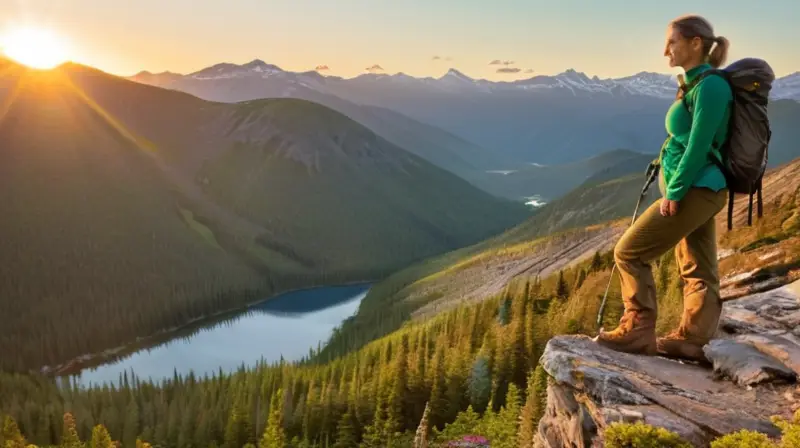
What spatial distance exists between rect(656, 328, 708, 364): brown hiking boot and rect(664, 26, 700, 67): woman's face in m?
6.15

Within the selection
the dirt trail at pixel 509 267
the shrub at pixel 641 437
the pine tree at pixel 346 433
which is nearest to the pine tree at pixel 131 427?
the pine tree at pixel 346 433

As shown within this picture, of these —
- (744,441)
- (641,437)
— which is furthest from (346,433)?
(744,441)

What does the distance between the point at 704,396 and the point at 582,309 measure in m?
23.9

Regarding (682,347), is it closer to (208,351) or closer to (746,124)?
(746,124)

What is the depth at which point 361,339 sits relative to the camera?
141 m

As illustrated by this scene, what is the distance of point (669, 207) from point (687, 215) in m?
0.44

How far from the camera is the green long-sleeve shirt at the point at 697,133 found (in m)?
10.6

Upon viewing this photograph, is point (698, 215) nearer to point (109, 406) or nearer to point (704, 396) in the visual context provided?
point (704, 396)

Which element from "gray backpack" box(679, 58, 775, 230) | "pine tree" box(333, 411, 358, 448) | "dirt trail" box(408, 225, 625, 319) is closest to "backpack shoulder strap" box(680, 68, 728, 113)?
"gray backpack" box(679, 58, 775, 230)

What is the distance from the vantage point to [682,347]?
41.9 feet

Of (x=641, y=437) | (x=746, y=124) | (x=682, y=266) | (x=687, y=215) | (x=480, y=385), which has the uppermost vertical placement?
(x=746, y=124)

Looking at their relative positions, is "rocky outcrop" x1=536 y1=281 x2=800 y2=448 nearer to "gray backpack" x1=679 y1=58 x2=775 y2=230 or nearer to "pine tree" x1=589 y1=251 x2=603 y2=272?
"gray backpack" x1=679 y1=58 x2=775 y2=230

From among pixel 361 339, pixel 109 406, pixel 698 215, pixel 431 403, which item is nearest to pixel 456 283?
pixel 361 339

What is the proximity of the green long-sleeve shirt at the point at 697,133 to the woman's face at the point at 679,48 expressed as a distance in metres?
0.29
